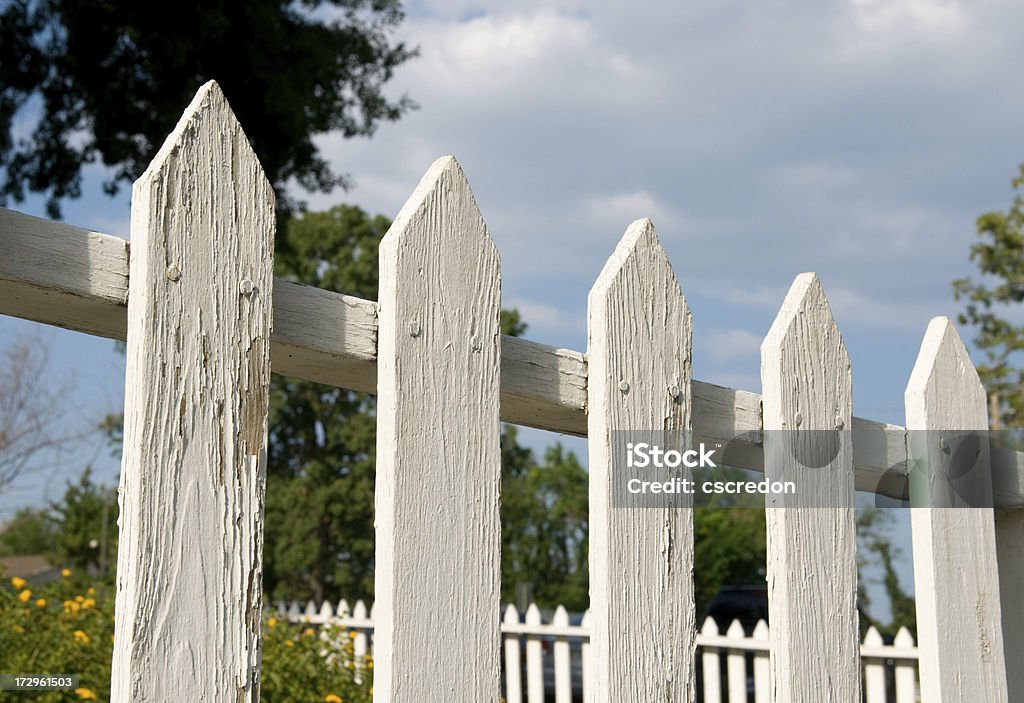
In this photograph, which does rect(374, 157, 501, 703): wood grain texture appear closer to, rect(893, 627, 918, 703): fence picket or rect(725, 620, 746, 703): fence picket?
rect(893, 627, 918, 703): fence picket

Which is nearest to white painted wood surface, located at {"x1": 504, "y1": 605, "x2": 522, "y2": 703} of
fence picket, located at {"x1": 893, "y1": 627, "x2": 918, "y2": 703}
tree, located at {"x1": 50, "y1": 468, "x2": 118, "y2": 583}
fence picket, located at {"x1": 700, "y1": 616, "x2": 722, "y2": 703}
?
fence picket, located at {"x1": 700, "y1": 616, "x2": 722, "y2": 703}

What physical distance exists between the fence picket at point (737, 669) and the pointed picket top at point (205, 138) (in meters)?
6.02

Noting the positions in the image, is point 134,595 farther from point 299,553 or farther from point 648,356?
point 299,553

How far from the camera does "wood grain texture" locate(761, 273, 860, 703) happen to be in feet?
5.54

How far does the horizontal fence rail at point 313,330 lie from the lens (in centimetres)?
112

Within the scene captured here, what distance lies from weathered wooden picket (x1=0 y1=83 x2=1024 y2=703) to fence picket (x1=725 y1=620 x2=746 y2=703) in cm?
496

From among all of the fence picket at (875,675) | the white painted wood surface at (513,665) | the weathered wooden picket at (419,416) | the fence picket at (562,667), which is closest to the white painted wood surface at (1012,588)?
the weathered wooden picket at (419,416)

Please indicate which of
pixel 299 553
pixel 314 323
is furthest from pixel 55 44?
pixel 299 553

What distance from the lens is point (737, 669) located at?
21.8 ft

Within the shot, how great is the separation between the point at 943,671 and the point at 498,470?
44.1 inches

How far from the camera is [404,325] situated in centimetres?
132

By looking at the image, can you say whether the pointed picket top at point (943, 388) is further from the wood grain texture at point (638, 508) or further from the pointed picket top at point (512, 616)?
the pointed picket top at point (512, 616)

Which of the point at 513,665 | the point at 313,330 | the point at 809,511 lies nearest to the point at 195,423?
the point at 313,330

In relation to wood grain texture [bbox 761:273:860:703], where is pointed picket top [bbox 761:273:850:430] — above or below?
above
